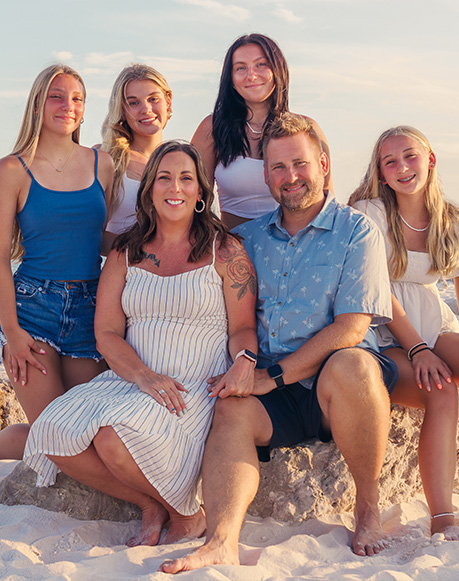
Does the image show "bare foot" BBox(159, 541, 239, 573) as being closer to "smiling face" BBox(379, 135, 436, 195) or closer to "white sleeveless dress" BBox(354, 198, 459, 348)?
"white sleeveless dress" BBox(354, 198, 459, 348)

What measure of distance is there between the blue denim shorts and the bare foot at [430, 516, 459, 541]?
2.08 metres

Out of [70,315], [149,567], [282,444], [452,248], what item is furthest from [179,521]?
[452,248]

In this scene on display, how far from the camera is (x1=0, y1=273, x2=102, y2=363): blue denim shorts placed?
379 centimetres

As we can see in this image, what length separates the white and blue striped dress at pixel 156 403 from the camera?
3078 millimetres

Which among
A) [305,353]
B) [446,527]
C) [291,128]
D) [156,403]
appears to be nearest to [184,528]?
[156,403]

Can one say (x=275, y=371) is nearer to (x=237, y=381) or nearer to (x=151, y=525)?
(x=237, y=381)

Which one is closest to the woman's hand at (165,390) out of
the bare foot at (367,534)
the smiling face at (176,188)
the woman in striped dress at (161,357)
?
the woman in striped dress at (161,357)

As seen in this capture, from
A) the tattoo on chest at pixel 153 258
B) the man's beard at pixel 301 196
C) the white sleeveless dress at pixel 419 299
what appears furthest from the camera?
the white sleeveless dress at pixel 419 299

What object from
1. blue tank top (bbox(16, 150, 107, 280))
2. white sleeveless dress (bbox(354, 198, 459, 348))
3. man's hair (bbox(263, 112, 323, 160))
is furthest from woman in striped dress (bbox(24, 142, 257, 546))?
white sleeveless dress (bbox(354, 198, 459, 348))

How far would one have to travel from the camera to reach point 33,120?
3.94m

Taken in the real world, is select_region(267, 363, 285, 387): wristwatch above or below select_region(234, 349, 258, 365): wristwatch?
below

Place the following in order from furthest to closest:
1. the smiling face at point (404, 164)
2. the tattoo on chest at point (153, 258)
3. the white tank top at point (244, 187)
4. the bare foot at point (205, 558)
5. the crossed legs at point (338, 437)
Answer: the white tank top at point (244, 187) → the smiling face at point (404, 164) → the tattoo on chest at point (153, 258) → the crossed legs at point (338, 437) → the bare foot at point (205, 558)

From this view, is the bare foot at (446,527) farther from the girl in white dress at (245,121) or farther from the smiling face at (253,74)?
the smiling face at (253,74)

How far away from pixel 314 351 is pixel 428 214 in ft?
4.72
